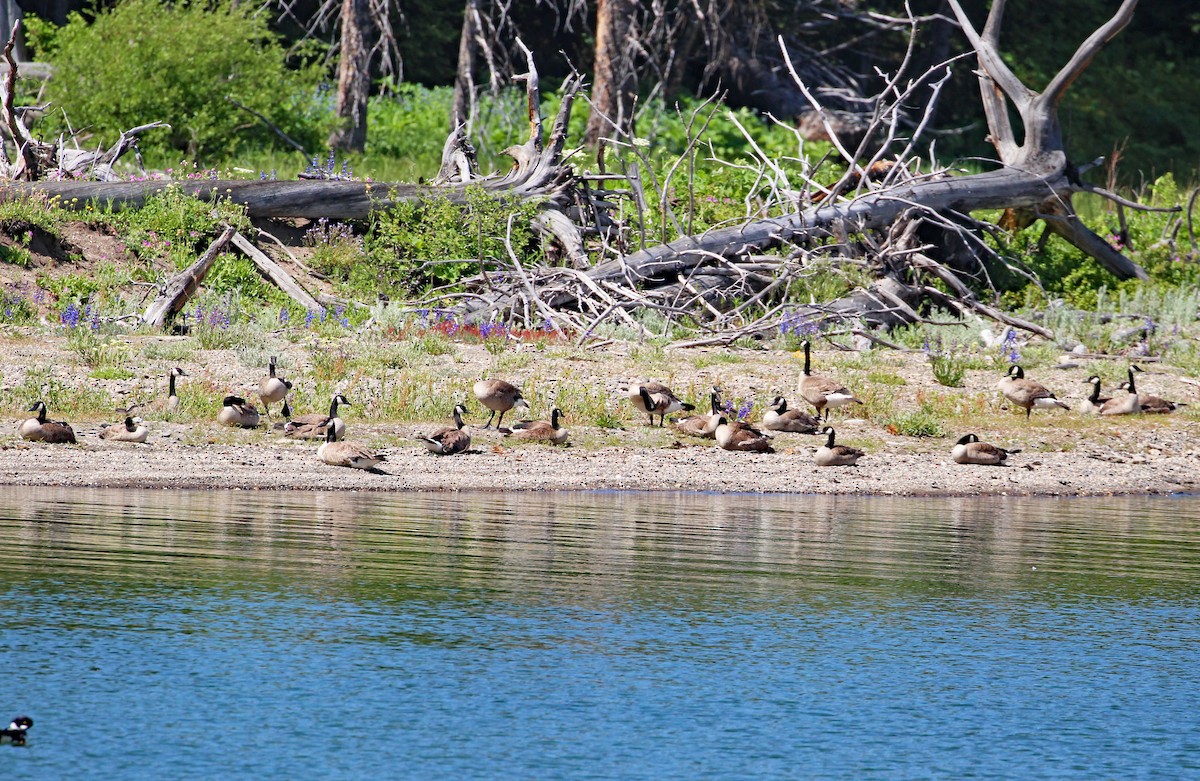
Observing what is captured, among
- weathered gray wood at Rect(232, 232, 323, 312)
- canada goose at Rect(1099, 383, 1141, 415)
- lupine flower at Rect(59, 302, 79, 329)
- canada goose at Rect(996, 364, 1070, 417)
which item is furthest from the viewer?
weathered gray wood at Rect(232, 232, 323, 312)

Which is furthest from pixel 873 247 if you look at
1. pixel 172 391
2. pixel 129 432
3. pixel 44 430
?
pixel 44 430

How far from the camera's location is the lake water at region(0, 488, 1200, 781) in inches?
293

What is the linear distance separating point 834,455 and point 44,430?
309 inches

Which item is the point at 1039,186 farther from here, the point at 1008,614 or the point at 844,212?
the point at 1008,614

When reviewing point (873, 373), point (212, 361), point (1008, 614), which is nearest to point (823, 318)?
point (873, 373)

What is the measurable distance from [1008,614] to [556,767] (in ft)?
14.0

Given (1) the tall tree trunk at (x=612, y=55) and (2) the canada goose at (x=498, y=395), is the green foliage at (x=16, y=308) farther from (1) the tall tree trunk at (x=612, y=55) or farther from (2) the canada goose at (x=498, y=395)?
(1) the tall tree trunk at (x=612, y=55)

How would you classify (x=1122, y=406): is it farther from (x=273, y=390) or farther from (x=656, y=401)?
(x=273, y=390)

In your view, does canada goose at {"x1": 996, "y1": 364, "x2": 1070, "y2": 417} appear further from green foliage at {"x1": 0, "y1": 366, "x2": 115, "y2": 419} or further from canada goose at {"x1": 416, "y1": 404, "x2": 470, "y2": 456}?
green foliage at {"x1": 0, "y1": 366, "x2": 115, "y2": 419}

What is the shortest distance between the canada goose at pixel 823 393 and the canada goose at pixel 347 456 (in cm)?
510

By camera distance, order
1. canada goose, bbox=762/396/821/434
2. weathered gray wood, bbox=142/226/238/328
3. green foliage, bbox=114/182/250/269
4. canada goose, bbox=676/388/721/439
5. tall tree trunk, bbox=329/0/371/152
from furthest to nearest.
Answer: tall tree trunk, bbox=329/0/371/152 → green foliage, bbox=114/182/250/269 → weathered gray wood, bbox=142/226/238/328 → canada goose, bbox=762/396/821/434 → canada goose, bbox=676/388/721/439

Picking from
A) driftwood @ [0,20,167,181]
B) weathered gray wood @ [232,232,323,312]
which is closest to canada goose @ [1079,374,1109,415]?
weathered gray wood @ [232,232,323,312]

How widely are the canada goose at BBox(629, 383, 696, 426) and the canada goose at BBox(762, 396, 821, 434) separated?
898 millimetres

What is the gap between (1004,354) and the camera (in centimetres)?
2048
